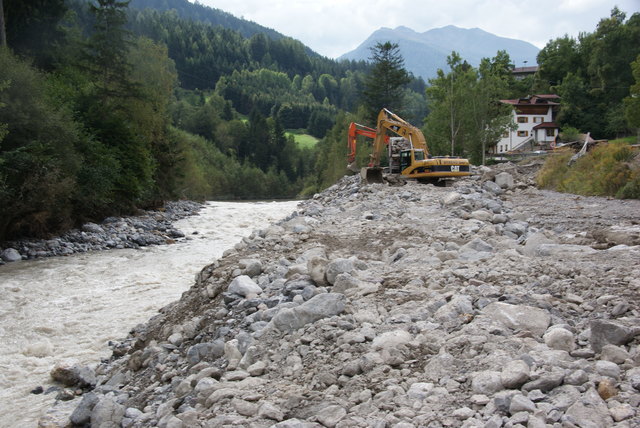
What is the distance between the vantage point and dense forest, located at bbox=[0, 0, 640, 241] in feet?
61.1

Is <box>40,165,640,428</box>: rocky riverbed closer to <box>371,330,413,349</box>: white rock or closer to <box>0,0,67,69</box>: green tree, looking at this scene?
<box>371,330,413,349</box>: white rock

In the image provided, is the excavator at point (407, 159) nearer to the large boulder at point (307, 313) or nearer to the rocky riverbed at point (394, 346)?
the rocky riverbed at point (394, 346)

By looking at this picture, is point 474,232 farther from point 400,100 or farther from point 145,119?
point 400,100

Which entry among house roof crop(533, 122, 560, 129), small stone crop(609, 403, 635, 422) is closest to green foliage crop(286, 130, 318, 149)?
house roof crop(533, 122, 560, 129)

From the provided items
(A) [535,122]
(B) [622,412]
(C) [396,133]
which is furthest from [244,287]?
(A) [535,122]

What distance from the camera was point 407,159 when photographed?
78.3 feet

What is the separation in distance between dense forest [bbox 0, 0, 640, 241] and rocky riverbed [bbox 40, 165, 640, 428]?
12863 millimetres

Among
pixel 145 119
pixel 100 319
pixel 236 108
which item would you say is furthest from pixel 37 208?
pixel 236 108

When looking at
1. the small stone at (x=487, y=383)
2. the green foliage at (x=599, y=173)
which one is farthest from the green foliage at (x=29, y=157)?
the green foliage at (x=599, y=173)

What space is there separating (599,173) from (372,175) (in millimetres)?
9888

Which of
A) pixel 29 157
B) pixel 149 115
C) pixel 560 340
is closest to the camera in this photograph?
pixel 560 340

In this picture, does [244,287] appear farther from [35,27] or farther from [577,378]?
[35,27]

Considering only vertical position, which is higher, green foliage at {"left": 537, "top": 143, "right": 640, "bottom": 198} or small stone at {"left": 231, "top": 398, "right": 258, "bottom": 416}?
green foliage at {"left": 537, "top": 143, "right": 640, "bottom": 198}

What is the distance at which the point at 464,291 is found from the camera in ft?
18.3
